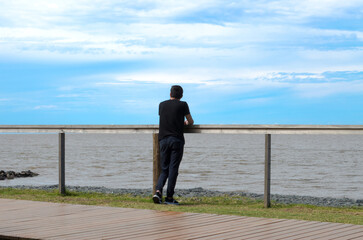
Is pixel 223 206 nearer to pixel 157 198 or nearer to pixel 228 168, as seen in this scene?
pixel 157 198

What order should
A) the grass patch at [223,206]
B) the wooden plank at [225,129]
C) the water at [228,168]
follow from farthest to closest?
the water at [228,168] → the wooden plank at [225,129] → the grass patch at [223,206]

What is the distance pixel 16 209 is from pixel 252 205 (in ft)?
12.1

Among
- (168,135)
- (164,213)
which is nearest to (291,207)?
(168,135)

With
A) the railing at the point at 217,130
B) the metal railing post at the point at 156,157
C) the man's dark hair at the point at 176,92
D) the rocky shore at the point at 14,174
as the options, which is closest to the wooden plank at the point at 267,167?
the railing at the point at 217,130

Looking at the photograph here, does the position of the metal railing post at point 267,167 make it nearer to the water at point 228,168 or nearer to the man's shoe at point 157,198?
the water at point 228,168

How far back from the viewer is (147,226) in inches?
206

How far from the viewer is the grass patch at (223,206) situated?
7016 millimetres

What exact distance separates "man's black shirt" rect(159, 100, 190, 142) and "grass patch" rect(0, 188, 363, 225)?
1088mm

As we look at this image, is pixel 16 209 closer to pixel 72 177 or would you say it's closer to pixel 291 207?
pixel 291 207

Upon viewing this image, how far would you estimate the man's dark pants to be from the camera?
25.2ft

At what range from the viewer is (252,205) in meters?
8.32

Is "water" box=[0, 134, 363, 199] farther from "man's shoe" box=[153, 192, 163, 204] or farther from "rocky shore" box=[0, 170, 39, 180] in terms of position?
"man's shoe" box=[153, 192, 163, 204]

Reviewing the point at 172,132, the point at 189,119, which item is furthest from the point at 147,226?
the point at 189,119

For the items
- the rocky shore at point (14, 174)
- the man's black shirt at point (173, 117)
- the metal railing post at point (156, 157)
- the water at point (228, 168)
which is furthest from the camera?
the rocky shore at point (14, 174)
